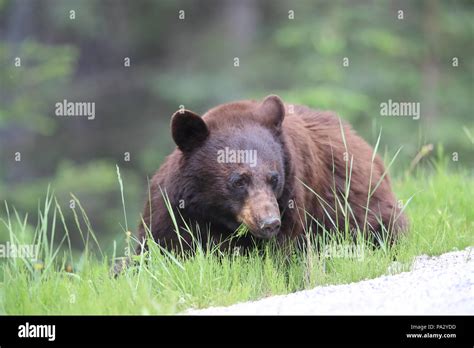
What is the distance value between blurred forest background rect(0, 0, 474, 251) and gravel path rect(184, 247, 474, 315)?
8508 mm

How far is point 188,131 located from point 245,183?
536 mm

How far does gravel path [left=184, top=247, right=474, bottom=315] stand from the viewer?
14.3 feet

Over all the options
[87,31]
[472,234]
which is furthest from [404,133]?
[472,234]

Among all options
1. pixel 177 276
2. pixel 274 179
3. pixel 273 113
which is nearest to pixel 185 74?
pixel 273 113

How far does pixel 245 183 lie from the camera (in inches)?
218

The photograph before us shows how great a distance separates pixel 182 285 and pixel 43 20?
1588 centimetres

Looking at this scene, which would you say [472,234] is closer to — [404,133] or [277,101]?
[277,101]

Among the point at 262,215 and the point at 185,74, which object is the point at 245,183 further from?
the point at 185,74

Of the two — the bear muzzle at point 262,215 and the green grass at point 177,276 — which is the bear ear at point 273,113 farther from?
the green grass at point 177,276

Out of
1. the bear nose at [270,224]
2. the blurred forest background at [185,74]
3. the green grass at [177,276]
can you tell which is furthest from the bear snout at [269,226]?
the blurred forest background at [185,74]

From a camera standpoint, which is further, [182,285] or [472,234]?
[472,234]

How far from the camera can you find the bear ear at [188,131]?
5598mm
